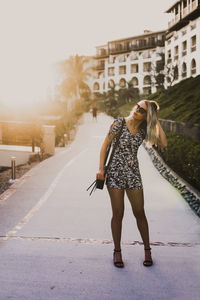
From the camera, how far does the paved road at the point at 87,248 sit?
3822mm

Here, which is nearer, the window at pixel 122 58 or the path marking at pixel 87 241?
the path marking at pixel 87 241

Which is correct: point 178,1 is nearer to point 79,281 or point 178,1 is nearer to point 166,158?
point 166,158

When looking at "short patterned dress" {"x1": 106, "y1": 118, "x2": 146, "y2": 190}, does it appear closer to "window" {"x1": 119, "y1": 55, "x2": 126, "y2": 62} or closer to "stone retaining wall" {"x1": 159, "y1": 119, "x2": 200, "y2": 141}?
"stone retaining wall" {"x1": 159, "y1": 119, "x2": 200, "y2": 141}

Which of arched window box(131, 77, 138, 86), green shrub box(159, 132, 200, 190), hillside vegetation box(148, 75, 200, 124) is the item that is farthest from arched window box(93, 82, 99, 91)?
green shrub box(159, 132, 200, 190)

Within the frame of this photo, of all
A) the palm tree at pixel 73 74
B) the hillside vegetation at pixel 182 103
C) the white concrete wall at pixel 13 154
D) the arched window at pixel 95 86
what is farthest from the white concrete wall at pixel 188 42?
the arched window at pixel 95 86

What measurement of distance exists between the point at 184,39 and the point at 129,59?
96.6ft

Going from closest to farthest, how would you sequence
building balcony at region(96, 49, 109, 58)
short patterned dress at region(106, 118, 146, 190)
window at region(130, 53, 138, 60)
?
short patterned dress at region(106, 118, 146, 190) → window at region(130, 53, 138, 60) → building balcony at region(96, 49, 109, 58)

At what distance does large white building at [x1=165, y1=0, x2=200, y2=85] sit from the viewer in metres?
39.8

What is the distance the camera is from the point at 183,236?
566cm

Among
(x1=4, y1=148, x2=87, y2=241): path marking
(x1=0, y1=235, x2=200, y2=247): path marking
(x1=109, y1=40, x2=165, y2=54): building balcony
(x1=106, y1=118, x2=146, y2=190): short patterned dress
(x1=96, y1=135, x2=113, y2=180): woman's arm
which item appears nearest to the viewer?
(x1=106, y1=118, x2=146, y2=190): short patterned dress

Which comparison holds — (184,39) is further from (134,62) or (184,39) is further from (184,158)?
(184,158)

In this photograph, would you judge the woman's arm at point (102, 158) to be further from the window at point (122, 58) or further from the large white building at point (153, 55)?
the window at point (122, 58)

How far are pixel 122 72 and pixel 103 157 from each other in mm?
72727

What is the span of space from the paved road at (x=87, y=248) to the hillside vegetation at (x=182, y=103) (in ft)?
38.4
